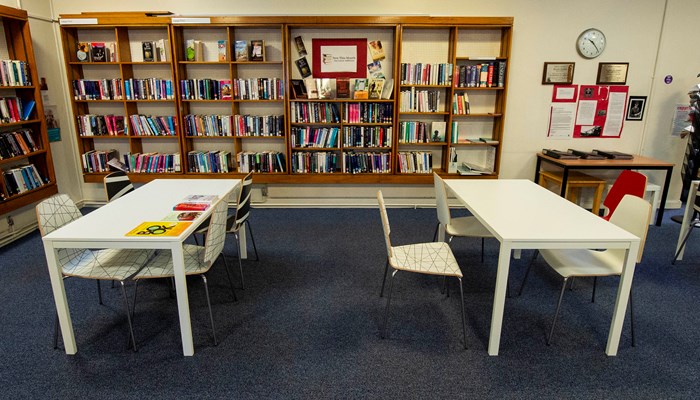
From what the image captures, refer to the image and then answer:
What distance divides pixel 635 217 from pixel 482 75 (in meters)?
2.83

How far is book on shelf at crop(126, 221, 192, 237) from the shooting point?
2.22 m

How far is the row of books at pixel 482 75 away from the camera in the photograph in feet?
15.9

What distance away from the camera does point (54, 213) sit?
2.53m

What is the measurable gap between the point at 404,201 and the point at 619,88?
295 cm

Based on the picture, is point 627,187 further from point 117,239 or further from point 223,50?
point 223,50

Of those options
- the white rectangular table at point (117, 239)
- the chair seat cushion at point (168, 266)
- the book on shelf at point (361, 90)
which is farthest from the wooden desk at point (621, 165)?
the chair seat cushion at point (168, 266)

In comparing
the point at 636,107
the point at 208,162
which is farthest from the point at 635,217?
the point at 208,162

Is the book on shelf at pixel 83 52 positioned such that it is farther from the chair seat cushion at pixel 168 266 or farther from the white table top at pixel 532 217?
the white table top at pixel 532 217

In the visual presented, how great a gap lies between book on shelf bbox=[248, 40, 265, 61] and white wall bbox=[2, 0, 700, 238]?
380mm

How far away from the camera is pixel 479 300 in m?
3.01

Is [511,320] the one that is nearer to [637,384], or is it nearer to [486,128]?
[637,384]

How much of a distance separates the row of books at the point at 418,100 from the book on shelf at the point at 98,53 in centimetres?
351

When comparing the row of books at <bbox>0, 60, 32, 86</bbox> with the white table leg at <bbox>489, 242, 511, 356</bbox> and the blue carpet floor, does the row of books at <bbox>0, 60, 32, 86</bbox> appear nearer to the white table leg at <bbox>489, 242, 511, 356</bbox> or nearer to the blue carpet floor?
the blue carpet floor

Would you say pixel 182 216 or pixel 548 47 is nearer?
pixel 182 216
